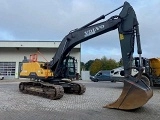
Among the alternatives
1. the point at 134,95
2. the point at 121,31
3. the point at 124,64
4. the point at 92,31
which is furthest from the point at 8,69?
the point at 134,95

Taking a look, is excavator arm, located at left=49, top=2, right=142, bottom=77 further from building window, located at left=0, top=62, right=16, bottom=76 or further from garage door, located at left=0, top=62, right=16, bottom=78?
building window, located at left=0, top=62, right=16, bottom=76

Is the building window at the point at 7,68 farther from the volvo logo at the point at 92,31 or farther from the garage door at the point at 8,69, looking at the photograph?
the volvo logo at the point at 92,31

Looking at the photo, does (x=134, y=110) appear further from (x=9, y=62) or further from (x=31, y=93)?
(x=9, y=62)

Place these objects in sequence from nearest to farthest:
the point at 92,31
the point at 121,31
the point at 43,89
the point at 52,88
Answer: the point at 121,31
the point at 92,31
the point at 52,88
the point at 43,89

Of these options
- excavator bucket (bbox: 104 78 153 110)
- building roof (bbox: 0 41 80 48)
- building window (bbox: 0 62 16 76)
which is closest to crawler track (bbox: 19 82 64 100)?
excavator bucket (bbox: 104 78 153 110)

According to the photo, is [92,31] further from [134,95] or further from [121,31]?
[134,95]

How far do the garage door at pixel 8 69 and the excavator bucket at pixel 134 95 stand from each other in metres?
39.3

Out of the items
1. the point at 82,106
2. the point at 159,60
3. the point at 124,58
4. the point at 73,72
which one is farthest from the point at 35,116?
the point at 159,60

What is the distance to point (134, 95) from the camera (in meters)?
9.48

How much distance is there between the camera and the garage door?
47175 millimetres

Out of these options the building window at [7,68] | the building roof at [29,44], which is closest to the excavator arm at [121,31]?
the building roof at [29,44]

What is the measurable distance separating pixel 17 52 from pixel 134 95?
138ft

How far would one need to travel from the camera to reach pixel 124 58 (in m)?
10.4

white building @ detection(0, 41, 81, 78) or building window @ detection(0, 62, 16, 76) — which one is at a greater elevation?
white building @ detection(0, 41, 81, 78)
